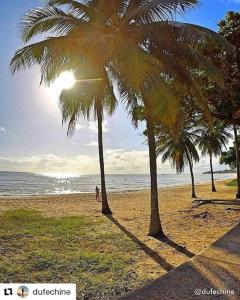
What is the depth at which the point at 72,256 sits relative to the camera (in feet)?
34.5

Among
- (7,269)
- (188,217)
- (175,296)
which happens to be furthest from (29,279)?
(188,217)

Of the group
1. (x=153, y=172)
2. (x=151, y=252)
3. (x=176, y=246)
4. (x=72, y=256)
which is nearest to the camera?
(x=72, y=256)

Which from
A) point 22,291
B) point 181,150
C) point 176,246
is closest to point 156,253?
point 176,246

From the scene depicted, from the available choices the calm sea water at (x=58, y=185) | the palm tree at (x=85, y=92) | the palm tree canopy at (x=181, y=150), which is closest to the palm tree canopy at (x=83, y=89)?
the palm tree at (x=85, y=92)

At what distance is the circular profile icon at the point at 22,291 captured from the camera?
6.48 metres

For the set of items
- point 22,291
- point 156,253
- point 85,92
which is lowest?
point 156,253

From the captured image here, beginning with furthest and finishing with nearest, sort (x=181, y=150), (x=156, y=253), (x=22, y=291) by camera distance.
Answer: (x=181, y=150)
(x=156, y=253)
(x=22, y=291)

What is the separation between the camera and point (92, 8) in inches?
537

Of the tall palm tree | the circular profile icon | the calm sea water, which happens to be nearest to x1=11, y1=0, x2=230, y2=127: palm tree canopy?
the tall palm tree

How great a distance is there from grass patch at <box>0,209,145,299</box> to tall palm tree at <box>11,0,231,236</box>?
246cm

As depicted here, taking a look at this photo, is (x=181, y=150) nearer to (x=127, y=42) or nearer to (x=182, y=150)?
(x=182, y=150)

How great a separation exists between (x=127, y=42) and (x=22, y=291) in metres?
7.78

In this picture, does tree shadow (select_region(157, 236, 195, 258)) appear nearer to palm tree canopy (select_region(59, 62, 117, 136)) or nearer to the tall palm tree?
the tall palm tree

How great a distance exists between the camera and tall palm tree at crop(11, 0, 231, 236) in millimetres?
11906
